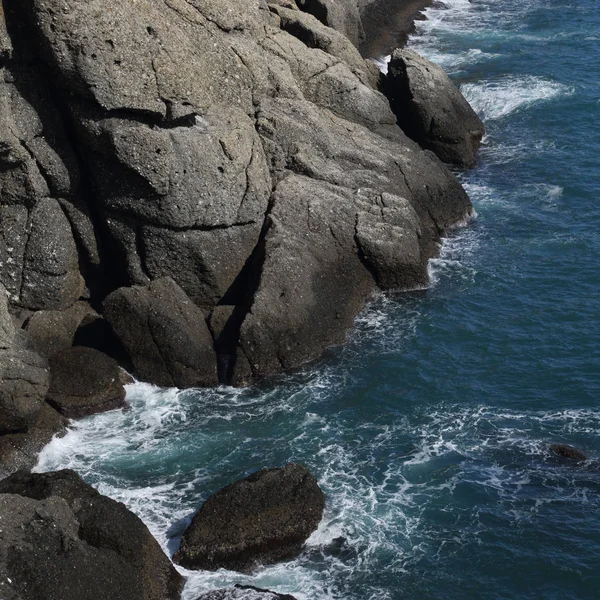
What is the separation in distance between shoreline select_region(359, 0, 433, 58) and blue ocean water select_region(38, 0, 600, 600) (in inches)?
761

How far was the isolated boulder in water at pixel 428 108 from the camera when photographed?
49.1 metres

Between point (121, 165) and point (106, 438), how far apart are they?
9.30 m

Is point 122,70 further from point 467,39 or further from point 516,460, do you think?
point 467,39

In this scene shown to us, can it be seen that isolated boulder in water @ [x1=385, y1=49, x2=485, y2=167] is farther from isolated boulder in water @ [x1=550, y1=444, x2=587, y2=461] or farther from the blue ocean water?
isolated boulder in water @ [x1=550, y1=444, x2=587, y2=461]

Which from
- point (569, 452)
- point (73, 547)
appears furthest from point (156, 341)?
point (569, 452)

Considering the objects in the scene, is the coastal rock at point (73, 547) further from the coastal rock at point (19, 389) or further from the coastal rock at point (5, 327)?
the coastal rock at point (5, 327)

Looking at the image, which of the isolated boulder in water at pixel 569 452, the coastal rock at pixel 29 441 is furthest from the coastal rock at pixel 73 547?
the isolated boulder in water at pixel 569 452

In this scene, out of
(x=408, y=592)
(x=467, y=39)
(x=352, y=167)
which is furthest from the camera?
(x=467, y=39)

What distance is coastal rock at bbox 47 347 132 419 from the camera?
113 ft

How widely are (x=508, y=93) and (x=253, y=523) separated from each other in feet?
121

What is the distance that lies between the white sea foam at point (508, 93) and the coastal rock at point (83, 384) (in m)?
28.3

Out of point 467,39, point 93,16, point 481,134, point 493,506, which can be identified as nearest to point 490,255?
point 481,134

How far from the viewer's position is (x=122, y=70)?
35875 mm

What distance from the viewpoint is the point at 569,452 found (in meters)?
31.5
